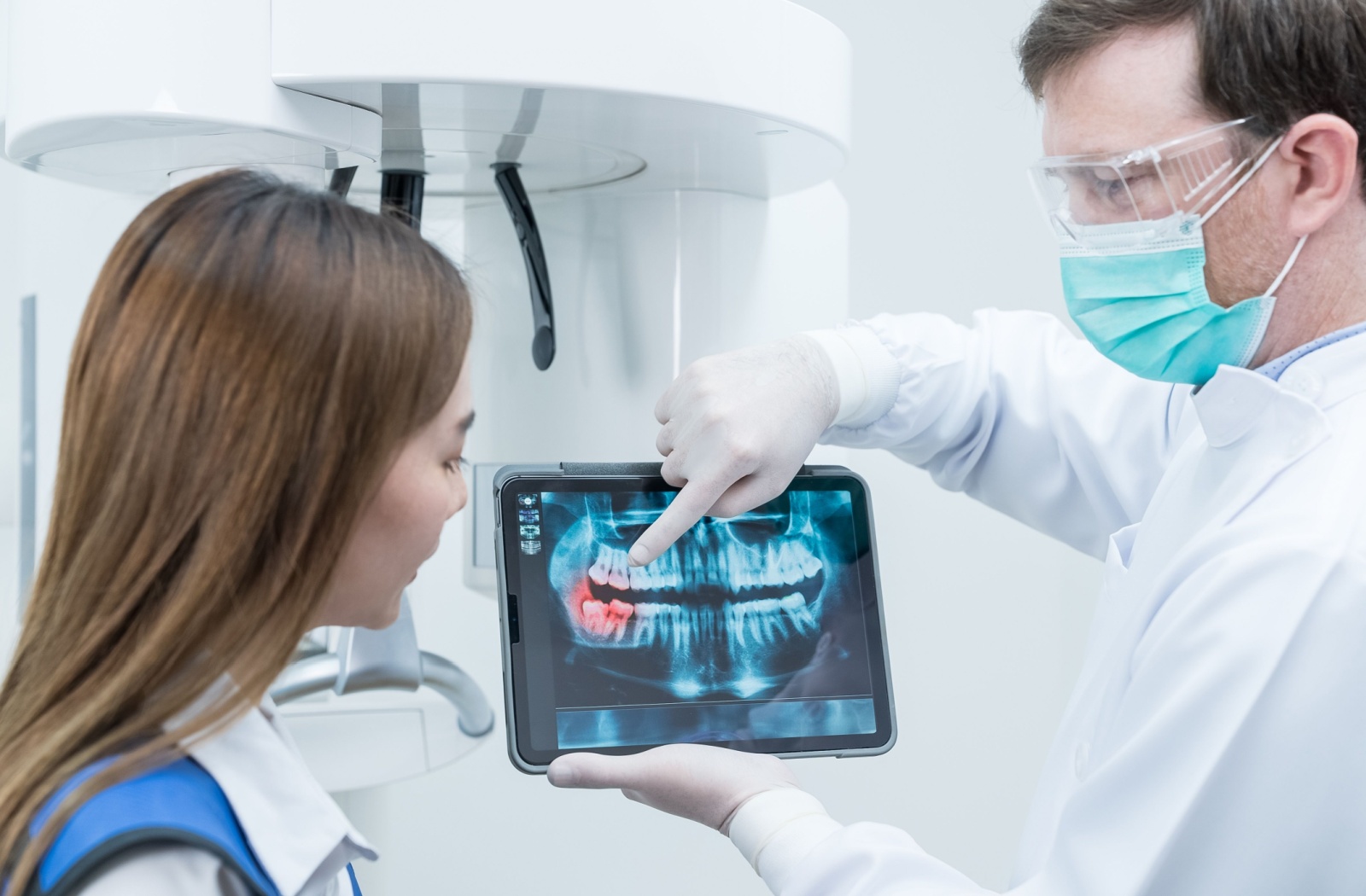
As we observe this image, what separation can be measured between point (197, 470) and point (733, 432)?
462 millimetres

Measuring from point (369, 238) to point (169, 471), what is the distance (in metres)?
0.17

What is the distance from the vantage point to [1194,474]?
0.90 meters

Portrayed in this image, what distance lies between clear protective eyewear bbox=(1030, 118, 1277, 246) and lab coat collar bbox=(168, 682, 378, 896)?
66cm

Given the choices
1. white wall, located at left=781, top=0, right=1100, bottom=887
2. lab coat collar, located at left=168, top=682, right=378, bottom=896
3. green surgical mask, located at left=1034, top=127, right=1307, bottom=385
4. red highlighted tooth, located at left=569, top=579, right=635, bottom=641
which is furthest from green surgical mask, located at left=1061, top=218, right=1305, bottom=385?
white wall, located at left=781, top=0, right=1100, bottom=887

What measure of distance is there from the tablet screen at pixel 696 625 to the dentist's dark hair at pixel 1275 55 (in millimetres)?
428

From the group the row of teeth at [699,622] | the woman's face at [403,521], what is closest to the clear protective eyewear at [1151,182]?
the row of teeth at [699,622]

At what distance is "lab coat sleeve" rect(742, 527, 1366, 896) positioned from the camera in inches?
26.1

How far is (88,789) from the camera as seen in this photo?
0.55 metres

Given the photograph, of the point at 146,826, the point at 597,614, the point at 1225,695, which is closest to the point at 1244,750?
the point at 1225,695

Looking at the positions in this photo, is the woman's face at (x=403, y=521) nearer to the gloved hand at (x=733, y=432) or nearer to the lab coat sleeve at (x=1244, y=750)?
the gloved hand at (x=733, y=432)

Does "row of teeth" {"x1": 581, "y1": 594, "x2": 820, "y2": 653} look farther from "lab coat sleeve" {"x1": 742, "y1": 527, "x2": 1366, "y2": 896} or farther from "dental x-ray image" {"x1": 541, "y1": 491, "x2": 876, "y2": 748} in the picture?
"lab coat sleeve" {"x1": 742, "y1": 527, "x2": 1366, "y2": 896}

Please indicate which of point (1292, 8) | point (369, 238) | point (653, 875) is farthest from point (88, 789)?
point (653, 875)

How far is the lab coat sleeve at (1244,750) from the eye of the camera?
66cm

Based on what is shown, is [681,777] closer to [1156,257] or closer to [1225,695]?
[1225,695]
